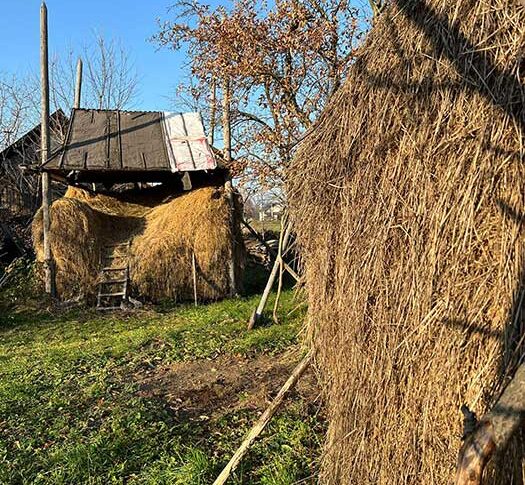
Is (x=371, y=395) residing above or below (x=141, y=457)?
above

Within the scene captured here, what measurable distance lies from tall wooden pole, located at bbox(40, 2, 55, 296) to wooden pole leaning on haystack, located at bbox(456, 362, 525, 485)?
11.9 m

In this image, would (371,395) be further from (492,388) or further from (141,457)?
(141,457)

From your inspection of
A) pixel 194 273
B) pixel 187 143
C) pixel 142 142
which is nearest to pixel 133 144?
pixel 142 142

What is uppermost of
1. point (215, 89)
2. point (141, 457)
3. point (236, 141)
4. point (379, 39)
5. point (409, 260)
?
point (215, 89)

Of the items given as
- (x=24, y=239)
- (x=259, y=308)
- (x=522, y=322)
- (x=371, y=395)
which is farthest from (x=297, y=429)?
(x=24, y=239)

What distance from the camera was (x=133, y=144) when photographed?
42.5ft

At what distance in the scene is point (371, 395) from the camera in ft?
9.06

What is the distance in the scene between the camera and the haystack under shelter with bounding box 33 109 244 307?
39.7 feet

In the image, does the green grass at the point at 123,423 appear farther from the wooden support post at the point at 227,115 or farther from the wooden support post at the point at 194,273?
the wooden support post at the point at 227,115

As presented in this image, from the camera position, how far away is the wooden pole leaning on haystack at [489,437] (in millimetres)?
1525

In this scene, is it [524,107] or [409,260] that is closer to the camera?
[524,107]

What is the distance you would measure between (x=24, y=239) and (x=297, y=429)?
53.4ft

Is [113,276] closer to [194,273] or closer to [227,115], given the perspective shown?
[194,273]

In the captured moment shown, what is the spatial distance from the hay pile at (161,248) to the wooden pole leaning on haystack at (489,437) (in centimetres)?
1084
